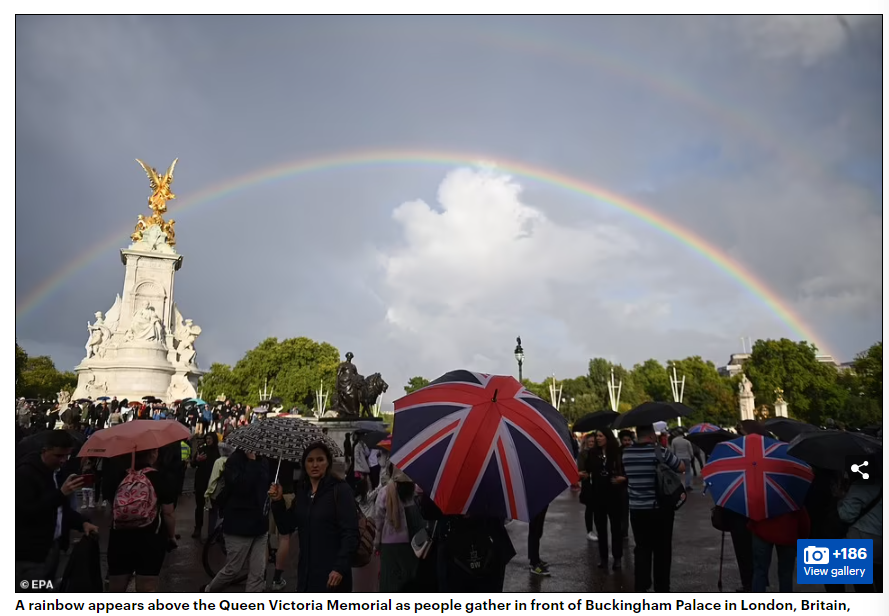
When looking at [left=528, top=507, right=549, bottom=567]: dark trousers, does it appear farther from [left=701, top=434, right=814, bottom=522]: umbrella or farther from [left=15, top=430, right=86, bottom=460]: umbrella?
[left=15, top=430, right=86, bottom=460]: umbrella

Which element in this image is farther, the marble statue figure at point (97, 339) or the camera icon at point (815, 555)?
the marble statue figure at point (97, 339)

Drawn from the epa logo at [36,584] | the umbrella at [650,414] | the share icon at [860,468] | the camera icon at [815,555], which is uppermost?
the umbrella at [650,414]

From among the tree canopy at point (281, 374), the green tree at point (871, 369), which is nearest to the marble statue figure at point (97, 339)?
the tree canopy at point (281, 374)

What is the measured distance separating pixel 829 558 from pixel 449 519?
370 cm

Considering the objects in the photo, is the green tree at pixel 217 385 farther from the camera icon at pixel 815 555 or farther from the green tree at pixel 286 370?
the camera icon at pixel 815 555

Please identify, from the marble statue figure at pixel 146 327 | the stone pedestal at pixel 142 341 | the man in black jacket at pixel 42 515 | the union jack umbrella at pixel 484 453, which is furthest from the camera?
the marble statue figure at pixel 146 327

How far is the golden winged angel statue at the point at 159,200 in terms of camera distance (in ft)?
158

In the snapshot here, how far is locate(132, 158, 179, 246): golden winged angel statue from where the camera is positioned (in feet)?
158

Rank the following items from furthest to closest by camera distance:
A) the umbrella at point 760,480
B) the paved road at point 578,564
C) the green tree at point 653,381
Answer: the green tree at point 653,381 → the paved road at point 578,564 → the umbrella at point 760,480

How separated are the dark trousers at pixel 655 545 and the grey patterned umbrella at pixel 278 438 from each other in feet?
10.4

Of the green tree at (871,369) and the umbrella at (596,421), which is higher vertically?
the green tree at (871,369)
